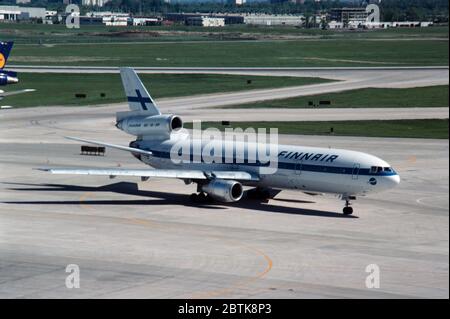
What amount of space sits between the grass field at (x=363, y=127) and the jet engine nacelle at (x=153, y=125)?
36.5 meters

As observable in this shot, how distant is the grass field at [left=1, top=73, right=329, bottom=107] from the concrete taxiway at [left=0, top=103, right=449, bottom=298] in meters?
59.2

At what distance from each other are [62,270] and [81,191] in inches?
1083

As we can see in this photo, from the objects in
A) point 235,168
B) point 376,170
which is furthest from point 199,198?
point 376,170

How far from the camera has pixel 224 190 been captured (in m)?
67.6

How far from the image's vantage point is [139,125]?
7675 centimetres

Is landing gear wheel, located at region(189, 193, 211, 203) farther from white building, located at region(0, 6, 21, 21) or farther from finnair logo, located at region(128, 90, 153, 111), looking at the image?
white building, located at region(0, 6, 21, 21)

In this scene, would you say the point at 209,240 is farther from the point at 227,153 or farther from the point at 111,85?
the point at 111,85

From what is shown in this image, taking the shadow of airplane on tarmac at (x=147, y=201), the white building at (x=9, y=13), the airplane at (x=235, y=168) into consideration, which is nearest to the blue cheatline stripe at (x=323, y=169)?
the airplane at (x=235, y=168)

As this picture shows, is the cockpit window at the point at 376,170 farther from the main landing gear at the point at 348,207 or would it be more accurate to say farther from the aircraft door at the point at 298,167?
the aircraft door at the point at 298,167

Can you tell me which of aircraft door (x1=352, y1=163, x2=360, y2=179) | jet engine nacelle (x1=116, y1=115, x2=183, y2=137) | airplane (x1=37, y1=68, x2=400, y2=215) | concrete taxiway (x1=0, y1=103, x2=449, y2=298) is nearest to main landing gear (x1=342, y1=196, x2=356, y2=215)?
airplane (x1=37, y1=68, x2=400, y2=215)

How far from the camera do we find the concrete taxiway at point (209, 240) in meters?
44.9

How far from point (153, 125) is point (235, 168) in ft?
30.7

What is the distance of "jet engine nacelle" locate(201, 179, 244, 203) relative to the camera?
67.7 metres
